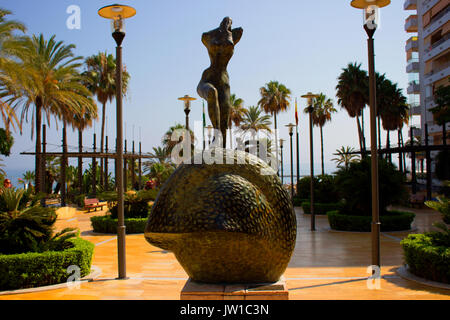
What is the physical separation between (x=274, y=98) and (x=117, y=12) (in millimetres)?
36092

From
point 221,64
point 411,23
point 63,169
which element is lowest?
point 63,169

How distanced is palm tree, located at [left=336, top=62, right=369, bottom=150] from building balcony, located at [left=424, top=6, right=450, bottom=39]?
7.23 meters

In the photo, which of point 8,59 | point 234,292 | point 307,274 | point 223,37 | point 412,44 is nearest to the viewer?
point 234,292

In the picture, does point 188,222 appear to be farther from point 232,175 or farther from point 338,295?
point 338,295

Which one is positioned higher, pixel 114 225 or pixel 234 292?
pixel 234 292

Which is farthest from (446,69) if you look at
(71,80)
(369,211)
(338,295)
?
Result: (338,295)

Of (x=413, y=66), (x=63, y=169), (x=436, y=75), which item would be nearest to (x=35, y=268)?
(x=63, y=169)

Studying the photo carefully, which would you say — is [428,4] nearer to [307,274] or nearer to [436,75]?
[436,75]

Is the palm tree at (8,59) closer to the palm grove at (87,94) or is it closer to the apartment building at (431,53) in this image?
the palm grove at (87,94)

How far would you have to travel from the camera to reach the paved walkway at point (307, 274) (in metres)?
7.61

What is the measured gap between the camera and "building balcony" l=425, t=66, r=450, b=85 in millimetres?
34644

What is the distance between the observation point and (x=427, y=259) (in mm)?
8438

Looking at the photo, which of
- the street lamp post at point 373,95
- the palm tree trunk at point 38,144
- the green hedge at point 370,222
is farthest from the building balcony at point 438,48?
the palm tree trunk at point 38,144

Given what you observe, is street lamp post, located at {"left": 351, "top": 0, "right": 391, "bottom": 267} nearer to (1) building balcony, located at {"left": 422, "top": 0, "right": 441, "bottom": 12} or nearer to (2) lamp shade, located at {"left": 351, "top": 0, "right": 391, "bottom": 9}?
(2) lamp shade, located at {"left": 351, "top": 0, "right": 391, "bottom": 9}
